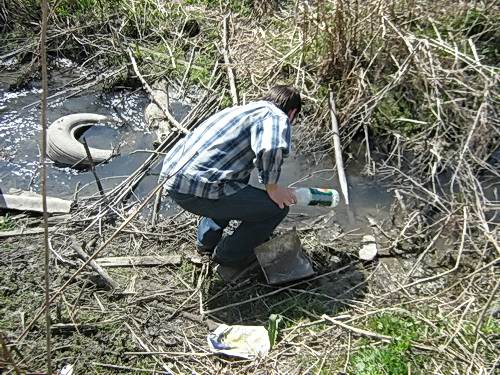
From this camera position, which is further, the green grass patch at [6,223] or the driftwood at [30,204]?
the driftwood at [30,204]

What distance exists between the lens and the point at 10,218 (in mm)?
4684

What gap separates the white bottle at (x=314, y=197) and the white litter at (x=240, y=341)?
2.95 ft

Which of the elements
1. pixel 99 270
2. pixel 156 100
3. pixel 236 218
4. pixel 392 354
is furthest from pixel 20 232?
Result: pixel 392 354

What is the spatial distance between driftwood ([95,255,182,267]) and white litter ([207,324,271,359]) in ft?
2.50

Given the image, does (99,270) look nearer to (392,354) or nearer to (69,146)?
(69,146)

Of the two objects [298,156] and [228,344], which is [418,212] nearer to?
[298,156]

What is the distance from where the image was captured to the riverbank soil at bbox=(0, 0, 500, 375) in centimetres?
361

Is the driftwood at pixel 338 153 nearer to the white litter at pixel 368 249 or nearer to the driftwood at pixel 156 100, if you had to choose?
the white litter at pixel 368 249

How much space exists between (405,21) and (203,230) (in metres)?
2.99

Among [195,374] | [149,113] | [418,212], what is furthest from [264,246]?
[149,113]

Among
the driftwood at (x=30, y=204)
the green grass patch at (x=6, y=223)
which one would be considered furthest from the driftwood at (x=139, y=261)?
the green grass patch at (x=6, y=223)

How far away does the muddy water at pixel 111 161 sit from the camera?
16.8 ft

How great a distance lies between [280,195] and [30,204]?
2147mm

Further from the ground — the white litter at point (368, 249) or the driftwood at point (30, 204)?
the driftwood at point (30, 204)
